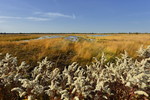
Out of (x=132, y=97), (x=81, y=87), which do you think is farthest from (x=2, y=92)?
(x=132, y=97)

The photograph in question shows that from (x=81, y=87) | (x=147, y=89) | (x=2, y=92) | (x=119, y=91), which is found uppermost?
(x=81, y=87)

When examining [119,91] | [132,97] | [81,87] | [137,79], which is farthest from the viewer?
[119,91]

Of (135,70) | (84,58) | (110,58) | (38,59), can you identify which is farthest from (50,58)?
(135,70)

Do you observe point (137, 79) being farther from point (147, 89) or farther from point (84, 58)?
point (84, 58)

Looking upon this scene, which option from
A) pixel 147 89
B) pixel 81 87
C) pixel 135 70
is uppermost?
pixel 135 70

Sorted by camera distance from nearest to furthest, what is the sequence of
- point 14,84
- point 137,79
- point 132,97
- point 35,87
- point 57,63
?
point 137,79 < point 35,87 < point 132,97 < point 14,84 < point 57,63

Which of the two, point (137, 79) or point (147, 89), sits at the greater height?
point (137, 79)

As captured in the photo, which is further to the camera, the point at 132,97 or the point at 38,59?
the point at 38,59

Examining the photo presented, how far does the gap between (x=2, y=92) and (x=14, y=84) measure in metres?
0.48

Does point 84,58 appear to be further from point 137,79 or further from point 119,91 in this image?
point 137,79

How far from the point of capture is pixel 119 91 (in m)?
3.26

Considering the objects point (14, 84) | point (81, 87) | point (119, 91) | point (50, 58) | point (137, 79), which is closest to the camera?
point (137, 79)

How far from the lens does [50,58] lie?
7898 mm

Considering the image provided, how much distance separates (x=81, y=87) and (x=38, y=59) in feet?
18.3
